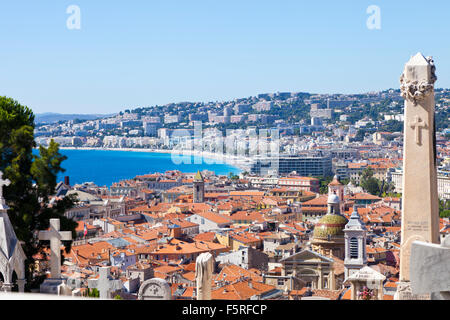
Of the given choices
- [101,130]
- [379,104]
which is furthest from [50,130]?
[379,104]

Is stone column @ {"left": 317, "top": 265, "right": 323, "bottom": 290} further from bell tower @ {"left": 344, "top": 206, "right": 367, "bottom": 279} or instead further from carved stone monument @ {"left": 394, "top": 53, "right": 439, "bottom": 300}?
carved stone monument @ {"left": 394, "top": 53, "right": 439, "bottom": 300}

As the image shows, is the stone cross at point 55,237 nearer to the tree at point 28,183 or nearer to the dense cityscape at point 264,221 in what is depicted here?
the dense cityscape at point 264,221

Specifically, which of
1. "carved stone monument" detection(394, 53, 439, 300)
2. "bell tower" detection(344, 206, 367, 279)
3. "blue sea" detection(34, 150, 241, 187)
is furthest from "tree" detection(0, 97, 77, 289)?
"blue sea" detection(34, 150, 241, 187)

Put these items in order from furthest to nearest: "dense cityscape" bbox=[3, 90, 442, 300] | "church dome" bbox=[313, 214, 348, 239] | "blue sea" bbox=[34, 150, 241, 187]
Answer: "blue sea" bbox=[34, 150, 241, 187] < "church dome" bbox=[313, 214, 348, 239] < "dense cityscape" bbox=[3, 90, 442, 300]

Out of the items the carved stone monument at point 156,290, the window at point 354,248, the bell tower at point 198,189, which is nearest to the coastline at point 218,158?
the bell tower at point 198,189

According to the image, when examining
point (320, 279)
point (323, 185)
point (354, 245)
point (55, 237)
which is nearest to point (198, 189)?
point (323, 185)

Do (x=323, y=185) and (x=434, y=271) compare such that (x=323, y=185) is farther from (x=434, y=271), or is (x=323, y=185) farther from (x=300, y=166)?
(x=434, y=271)

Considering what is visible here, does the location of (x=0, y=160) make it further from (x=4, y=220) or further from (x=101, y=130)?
(x=101, y=130)
